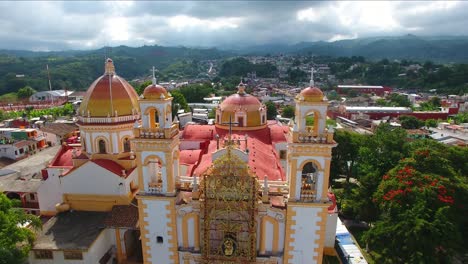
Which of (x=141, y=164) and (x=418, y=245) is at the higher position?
(x=141, y=164)

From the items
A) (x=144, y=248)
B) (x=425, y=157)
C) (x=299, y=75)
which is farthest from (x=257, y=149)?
(x=299, y=75)

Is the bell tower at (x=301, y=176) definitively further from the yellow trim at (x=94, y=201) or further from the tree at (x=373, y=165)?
the yellow trim at (x=94, y=201)

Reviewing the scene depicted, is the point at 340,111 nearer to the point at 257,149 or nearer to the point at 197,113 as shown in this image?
the point at 197,113

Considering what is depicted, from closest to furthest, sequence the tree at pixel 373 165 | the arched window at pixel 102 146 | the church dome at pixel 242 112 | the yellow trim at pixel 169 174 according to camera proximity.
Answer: the yellow trim at pixel 169 174
the arched window at pixel 102 146
the tree at pixel 373 165
the church dome at pixel 242 112

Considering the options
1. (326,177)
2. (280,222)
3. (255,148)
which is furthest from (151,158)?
(255,148)

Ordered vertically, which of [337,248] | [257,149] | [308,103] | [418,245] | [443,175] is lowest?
[337,248]

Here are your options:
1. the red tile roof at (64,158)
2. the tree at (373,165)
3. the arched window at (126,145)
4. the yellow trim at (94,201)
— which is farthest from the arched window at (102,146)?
the tree at (373,165)
